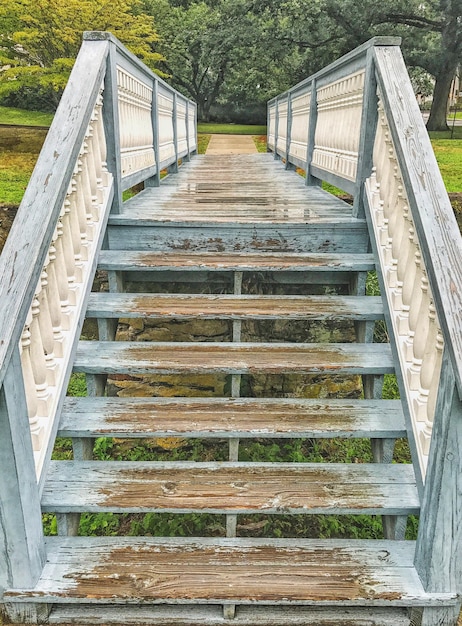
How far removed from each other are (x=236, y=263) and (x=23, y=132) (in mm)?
10853

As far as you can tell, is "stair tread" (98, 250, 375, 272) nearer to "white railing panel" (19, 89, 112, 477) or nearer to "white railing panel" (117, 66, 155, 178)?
"white railing panel" (19, 89, 112, 477)

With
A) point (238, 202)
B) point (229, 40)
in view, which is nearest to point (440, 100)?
point (229, 40)

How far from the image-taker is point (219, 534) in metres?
3.04

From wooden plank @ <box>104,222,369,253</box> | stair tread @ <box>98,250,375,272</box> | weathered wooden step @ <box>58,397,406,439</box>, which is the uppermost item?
wooden plank @ <box>104,222,369,253</box>

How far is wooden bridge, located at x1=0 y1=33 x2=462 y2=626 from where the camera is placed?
6.08ft

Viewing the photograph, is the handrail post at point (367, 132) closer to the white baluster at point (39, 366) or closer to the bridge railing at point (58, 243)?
the bridge railing at point (58, 243)

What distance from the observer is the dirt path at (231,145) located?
632 inches

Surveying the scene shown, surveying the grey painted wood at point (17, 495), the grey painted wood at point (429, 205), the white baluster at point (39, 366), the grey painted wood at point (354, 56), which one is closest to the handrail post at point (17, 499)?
the grey painted wood at point (17, 495)

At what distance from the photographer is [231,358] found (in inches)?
102

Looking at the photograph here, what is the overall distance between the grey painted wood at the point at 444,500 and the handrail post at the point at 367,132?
1.74 metres

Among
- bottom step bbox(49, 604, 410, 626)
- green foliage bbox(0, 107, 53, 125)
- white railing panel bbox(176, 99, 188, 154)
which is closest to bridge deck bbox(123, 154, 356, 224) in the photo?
bottom step bbox(49, 604, 410, 626)

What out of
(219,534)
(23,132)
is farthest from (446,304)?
(23,132)

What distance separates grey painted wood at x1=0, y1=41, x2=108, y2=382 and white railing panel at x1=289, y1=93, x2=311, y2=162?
3.82 metres

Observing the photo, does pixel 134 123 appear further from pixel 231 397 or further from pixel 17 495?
pixel 17 495
